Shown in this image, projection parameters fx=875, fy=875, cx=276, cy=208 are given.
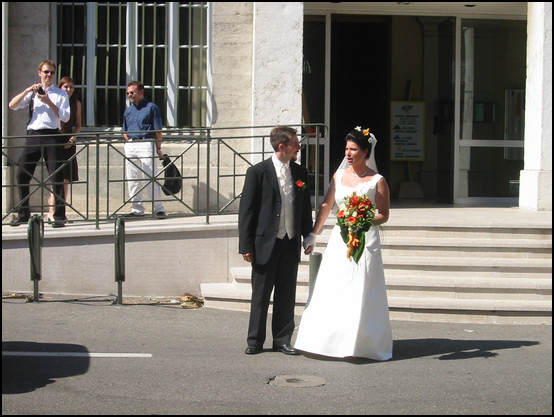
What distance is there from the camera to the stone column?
1241 centimetres

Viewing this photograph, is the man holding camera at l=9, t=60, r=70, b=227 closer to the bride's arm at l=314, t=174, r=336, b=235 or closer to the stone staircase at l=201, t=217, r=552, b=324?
the stone staircase at l=201, t=217, r=552, b=324

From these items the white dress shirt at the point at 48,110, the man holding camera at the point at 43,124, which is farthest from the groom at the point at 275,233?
the white dress shirt at the point at 48,110

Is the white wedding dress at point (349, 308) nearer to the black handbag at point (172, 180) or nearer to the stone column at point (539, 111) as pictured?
the black handbag at point (172, 180)

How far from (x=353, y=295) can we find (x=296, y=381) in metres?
1.06

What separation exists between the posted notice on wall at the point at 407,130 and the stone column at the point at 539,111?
316 cm

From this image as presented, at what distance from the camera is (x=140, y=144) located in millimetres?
11352

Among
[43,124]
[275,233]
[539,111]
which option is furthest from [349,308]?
[539,111]

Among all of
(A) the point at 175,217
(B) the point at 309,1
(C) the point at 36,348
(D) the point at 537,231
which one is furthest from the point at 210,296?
(B) the point at 309,1

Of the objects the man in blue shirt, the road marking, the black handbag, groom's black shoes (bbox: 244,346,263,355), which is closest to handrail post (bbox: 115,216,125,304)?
the man in blue shirt

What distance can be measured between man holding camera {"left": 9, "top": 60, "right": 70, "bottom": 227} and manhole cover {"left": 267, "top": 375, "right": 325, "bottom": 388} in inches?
197

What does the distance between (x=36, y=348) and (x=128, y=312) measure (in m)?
1.81

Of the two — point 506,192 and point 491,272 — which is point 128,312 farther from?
point 506,192

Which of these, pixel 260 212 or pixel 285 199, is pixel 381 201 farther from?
pixel 260 212

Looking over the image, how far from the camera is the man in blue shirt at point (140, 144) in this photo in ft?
37.1
